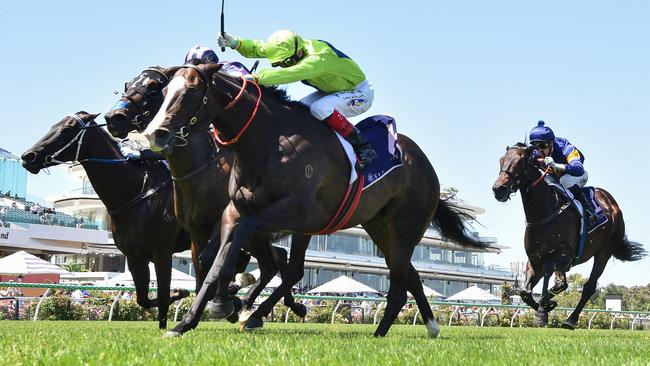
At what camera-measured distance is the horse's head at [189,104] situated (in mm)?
5973

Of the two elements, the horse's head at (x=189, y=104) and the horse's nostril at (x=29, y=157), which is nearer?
the horse's head at (x=189, y=104)

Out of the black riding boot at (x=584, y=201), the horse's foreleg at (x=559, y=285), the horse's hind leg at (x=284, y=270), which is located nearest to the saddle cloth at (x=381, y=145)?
the horse's hind leg at (x=284, y=270)

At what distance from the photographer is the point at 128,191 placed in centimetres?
904

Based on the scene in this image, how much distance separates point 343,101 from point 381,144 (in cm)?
60

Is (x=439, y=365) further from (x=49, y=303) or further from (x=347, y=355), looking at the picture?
(x=49, y=303)

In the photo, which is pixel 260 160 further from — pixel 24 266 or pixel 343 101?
pixel 24 266

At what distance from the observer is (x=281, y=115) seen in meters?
6.82

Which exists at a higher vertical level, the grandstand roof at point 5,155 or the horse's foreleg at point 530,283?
the grandstand roof at point 5,155

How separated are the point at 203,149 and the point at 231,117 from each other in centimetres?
168

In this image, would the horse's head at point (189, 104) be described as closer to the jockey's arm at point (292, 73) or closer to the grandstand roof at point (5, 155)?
the jockey's arm at point (292, 73)

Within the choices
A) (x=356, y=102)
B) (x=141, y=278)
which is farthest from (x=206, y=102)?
(x=141, y=278)

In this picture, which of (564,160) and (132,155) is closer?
(132,155)

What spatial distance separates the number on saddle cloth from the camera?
7578 millimetres

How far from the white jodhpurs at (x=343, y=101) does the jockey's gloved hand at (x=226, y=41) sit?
30.6 inches
